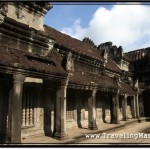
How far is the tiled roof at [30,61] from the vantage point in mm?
9005

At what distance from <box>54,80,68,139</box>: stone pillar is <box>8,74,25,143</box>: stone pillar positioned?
2.84m

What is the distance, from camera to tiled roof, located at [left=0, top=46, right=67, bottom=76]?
9005 mm

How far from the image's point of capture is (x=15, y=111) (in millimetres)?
8906

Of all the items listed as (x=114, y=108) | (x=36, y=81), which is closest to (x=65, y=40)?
(x=36, y=81)

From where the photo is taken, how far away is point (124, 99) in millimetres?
21719

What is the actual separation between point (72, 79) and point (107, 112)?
8.79 m

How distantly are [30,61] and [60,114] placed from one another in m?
2.90

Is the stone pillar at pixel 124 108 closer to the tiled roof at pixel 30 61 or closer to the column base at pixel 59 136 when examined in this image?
the tiled roof at pixel 30 61

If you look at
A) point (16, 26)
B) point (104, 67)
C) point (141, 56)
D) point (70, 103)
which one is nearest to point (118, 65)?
point (141, 56)

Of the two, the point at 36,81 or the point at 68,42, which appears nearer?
the point at 36,81

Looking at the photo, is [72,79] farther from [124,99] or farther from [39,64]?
[124,99]

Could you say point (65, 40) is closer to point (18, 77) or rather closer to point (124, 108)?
point (124, 108)

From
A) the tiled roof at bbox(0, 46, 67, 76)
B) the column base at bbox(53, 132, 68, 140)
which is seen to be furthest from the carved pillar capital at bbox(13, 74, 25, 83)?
the column base at bbox(53, 132, 68, 140)

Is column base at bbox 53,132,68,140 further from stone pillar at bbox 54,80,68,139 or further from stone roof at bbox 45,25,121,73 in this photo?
stone roof at bbox 45,25,121,73
